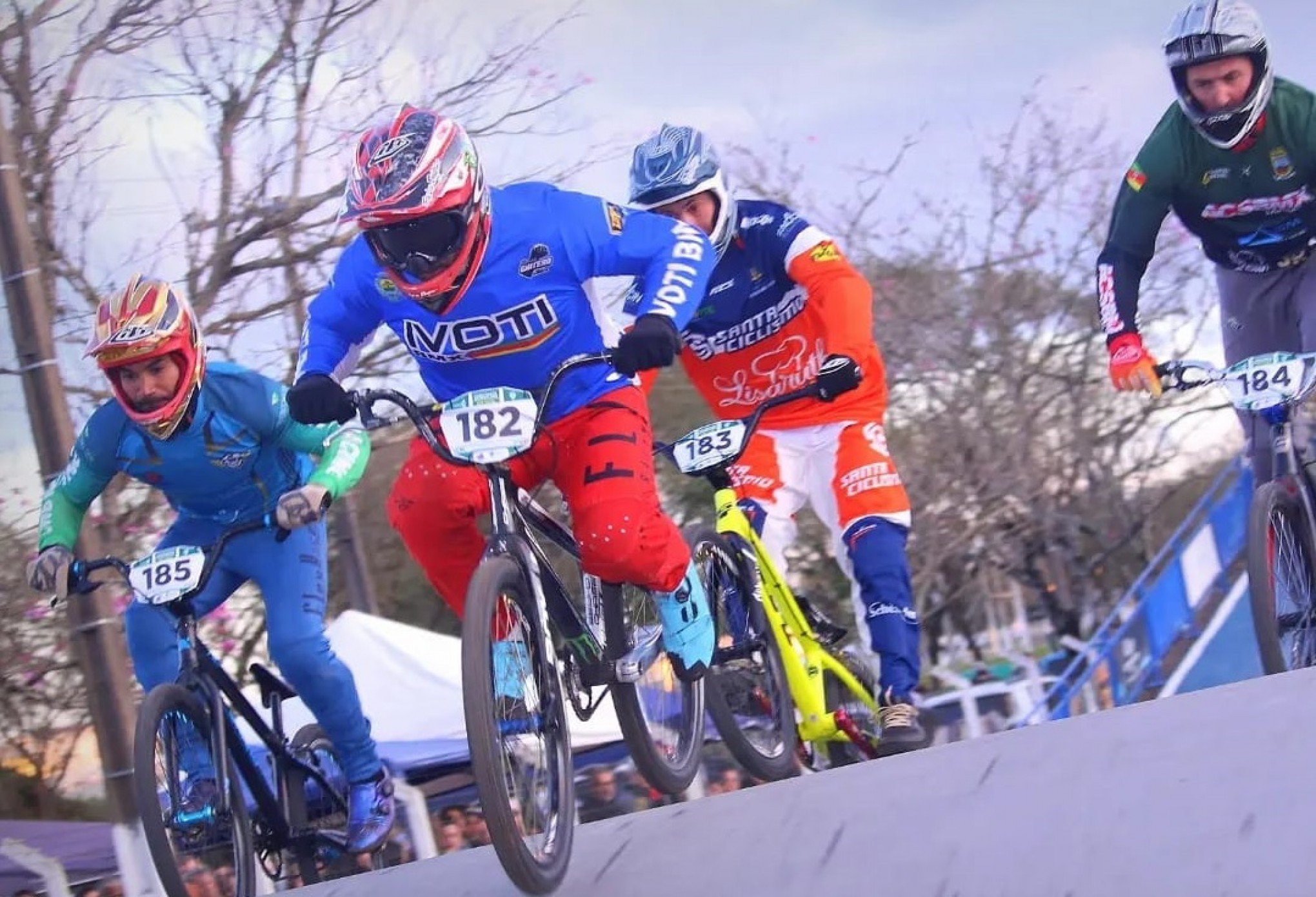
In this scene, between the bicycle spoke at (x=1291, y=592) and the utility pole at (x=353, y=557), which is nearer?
the bicycle spoke at (x=1291, y=592)

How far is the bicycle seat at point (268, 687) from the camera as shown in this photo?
591 cm

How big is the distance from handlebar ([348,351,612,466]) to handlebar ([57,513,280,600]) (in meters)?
0.83

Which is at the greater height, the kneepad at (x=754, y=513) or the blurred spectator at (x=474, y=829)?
the kneepad at (x=754, y=513)

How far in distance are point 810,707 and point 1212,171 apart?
229 centimetres

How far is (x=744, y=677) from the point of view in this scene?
18.8 feet

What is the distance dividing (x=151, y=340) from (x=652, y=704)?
6.42 ft

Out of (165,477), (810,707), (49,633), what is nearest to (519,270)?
(165,477)

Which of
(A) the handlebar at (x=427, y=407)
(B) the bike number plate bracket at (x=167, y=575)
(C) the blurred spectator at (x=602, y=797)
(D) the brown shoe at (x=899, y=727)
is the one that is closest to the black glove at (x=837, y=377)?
(A) the handlebar at (x=427, y=407)

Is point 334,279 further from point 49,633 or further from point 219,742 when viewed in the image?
point 49,633

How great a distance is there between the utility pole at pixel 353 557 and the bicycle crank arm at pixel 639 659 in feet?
15.4

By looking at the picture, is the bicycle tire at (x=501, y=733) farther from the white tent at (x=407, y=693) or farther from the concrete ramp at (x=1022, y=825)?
the white tent at (x=407, y=693)

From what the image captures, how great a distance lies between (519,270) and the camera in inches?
177

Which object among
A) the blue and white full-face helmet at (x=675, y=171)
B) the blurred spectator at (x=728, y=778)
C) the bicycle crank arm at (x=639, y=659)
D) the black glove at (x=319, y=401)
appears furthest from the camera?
the blurred spectator at (x=728, y=778)

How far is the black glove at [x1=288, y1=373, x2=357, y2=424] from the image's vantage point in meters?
4.36
